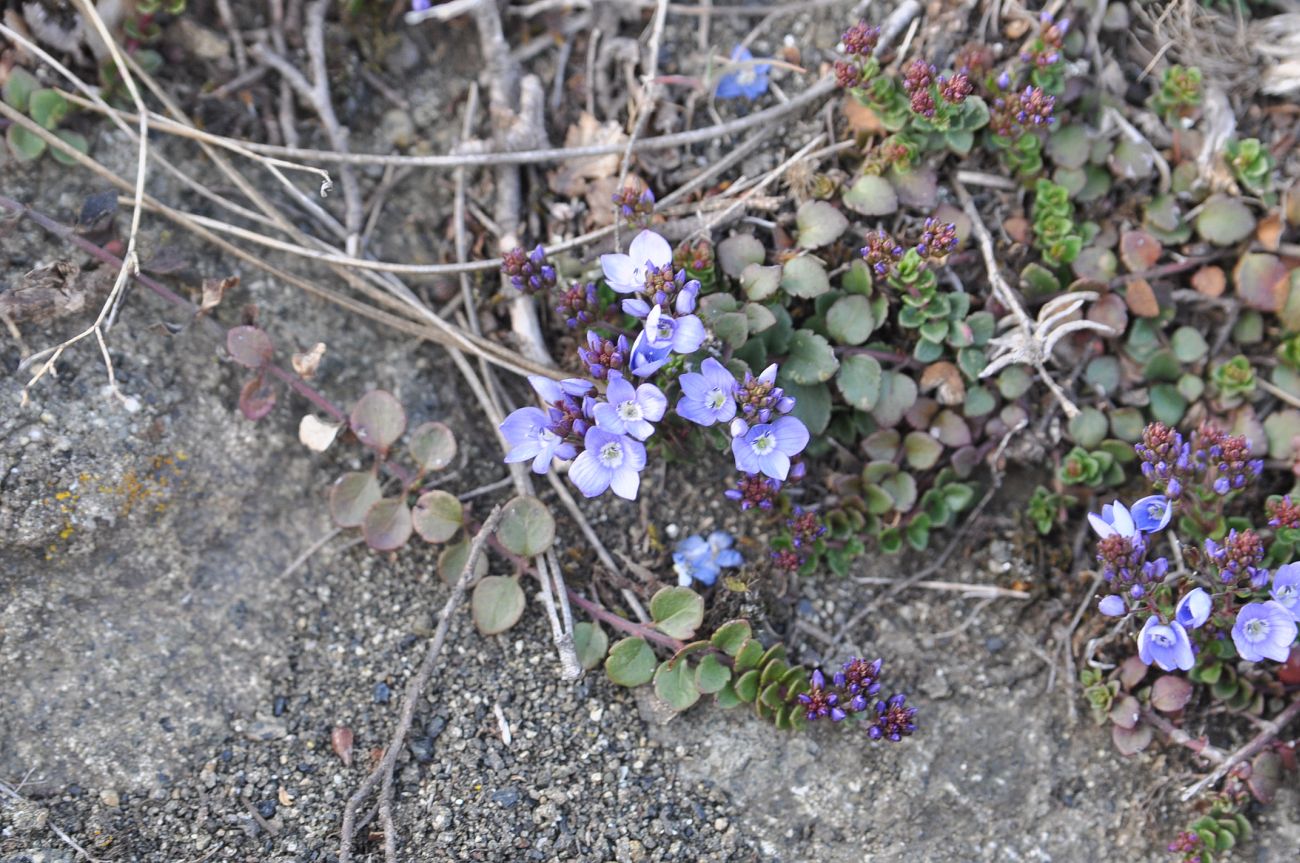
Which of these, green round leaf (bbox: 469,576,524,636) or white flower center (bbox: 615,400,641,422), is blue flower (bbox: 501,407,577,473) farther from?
green round leaf (bbox: 469,576,524,636)

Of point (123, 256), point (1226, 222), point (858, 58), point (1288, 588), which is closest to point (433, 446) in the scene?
point (123, 256)

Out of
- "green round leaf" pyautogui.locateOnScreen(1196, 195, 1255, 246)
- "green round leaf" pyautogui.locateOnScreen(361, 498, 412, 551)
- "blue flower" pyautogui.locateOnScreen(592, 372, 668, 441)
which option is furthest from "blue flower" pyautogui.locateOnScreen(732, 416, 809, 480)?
"green round leaf" pyautogui.locateOnScreen(1196, 195, 1255, 246)

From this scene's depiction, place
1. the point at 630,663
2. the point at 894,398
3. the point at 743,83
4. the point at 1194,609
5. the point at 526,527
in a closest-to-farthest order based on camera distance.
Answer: the point at 1194,609 → the point at 630,663 → the point at 526,527 → the point at 894,398 → the point at 743,83

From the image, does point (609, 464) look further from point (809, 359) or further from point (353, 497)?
point (353, 497)

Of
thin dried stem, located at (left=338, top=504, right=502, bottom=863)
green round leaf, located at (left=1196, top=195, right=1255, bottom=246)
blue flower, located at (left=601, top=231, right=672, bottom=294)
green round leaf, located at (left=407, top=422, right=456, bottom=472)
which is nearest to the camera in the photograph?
thin dried stem, located at (left=338, top=504, right=502, bottom=863)

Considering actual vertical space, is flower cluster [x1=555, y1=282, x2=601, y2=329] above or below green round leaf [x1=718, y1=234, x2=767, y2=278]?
above

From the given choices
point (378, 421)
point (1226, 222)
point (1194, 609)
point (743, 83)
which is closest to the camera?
point (1194, 609)

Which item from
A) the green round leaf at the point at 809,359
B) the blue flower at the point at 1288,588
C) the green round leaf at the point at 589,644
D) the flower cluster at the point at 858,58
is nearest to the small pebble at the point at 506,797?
the green round leaf at the point at 589,644

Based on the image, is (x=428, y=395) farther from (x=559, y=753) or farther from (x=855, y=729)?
(x=855, y=729)
